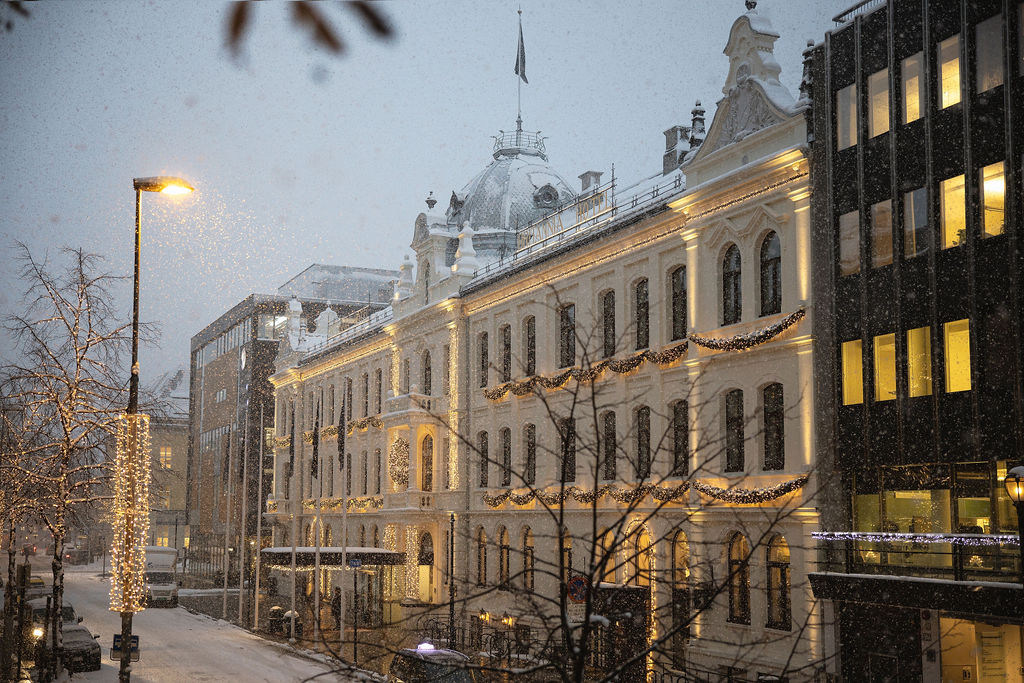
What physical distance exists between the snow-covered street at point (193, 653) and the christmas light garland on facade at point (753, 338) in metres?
13.3

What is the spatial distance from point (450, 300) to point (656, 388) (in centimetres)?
1539

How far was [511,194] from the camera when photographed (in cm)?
5588

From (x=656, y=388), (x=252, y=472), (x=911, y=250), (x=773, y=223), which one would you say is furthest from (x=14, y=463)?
(x=252, y=472)

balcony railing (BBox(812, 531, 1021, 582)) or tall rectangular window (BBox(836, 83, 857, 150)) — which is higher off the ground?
tall rectangular window (BBox(836, 83, 857, 150))

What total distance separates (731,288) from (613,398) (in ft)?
20.8

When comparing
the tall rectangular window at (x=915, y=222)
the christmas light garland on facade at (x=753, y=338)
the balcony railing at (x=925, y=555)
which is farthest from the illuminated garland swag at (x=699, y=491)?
the tall rectangular window at (x=915, y=222)

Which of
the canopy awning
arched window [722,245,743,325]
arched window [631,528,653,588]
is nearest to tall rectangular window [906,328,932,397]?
arched window [722,245,743,325]

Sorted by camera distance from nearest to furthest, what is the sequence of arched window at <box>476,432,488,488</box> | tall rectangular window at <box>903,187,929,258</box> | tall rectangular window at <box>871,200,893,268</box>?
1. tall rectangular window at <box>903,187,929,258</box>
2. tall rectangular window at <box>871,200,893,268</box>
3. arched window at <box>476,432,488,488</box>

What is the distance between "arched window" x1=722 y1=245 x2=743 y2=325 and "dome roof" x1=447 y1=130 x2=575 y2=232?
918 inches

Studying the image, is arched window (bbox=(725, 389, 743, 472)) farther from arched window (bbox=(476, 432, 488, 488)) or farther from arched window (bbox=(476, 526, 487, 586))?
arched window (bbox=(476, 526, 487, 586))

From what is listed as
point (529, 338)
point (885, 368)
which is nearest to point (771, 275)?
point (885, 368)

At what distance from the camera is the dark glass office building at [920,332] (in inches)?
896

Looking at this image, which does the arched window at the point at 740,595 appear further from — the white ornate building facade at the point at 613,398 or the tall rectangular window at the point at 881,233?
the tall rectangular window at the point at 881,233

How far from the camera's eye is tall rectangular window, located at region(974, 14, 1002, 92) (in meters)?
23.4
